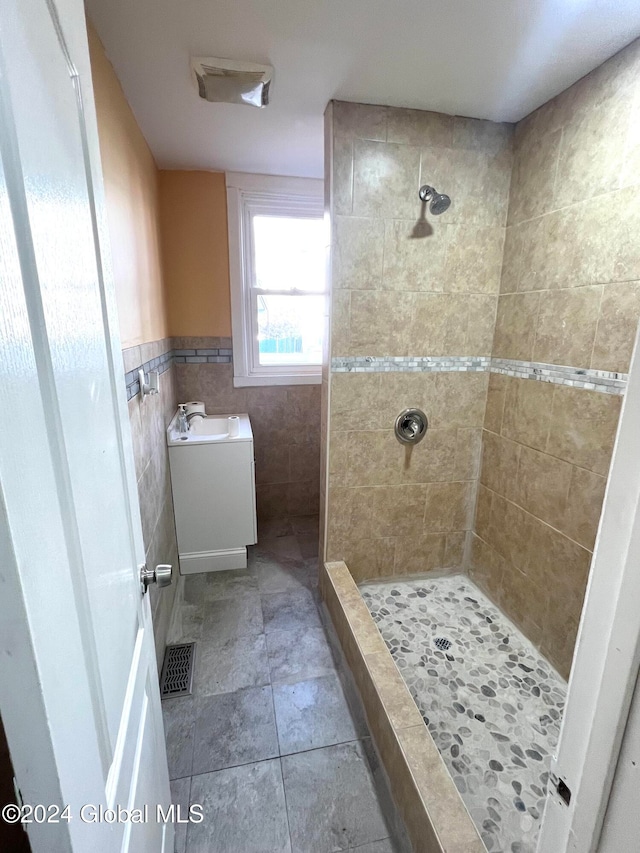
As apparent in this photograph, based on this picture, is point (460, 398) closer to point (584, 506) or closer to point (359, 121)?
point (584, 506)

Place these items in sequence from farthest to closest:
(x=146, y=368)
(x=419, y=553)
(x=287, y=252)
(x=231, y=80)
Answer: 1. (x=287, y=252)
2. (x=419, y=553)
3. (x=146, y=368)
4. (x=231, y=80)

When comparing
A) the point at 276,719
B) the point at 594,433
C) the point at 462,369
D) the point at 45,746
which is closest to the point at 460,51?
the point at 462,369

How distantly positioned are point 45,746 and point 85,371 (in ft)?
1.44

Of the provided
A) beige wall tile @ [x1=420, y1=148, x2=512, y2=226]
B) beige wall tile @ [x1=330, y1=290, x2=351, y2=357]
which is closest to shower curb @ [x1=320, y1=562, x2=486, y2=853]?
beige wall tile @ [x1=330, y1=290, x2=351, y2=357]

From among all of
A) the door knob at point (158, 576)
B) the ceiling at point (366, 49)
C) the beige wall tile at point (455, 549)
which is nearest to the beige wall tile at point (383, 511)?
the beige wall tile at point (455, 549)

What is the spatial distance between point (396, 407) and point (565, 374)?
72 centimetres

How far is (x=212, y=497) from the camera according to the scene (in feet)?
7.54

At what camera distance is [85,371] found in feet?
1.86

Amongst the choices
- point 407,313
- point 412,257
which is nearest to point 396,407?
point 407,313

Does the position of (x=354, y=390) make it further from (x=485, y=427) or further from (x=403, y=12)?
(x=403, y=12)

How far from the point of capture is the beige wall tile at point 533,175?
1.57m

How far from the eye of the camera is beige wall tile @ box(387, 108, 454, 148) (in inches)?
65.1

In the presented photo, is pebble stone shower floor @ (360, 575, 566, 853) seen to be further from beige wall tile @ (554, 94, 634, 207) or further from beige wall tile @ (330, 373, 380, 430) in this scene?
beige wall tile @ (554, 94, 634, 207)

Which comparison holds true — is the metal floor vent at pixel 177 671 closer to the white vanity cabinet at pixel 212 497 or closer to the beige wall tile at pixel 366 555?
the white vanity cabinet at pixel 212 497
